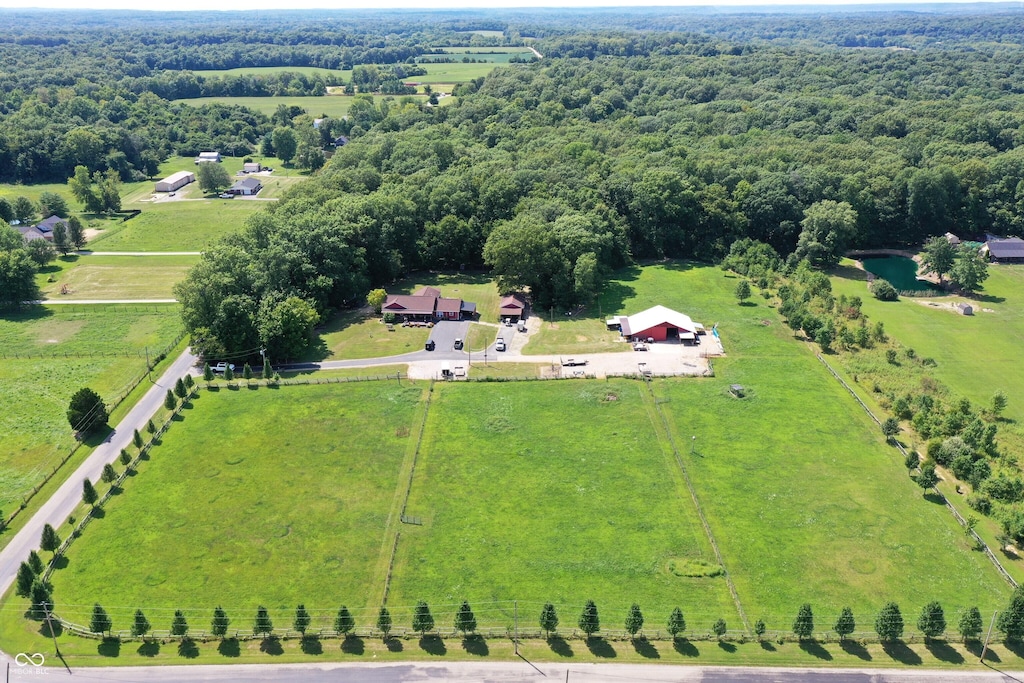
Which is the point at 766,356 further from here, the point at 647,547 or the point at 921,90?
the point at 921,90

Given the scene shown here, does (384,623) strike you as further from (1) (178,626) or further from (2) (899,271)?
(2) (899,271)

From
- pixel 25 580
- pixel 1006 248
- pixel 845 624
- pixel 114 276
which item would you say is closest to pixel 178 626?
pixel 25 580

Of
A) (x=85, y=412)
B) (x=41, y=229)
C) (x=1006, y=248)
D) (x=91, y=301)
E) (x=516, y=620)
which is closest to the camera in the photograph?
(x=516, y=620)

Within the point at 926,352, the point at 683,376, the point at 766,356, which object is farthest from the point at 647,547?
the point at 926,352

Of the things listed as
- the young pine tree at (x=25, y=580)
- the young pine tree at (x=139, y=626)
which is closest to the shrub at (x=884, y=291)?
the young pine tree at (x=139, y=626)

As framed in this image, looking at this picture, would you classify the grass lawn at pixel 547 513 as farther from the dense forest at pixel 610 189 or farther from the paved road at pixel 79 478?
the dense forest at pixel 610 189

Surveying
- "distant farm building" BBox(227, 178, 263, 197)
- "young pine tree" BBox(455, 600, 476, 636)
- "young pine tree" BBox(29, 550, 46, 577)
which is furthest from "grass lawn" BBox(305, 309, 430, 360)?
"distant farm building" BBox(227, 178, 263, 197)

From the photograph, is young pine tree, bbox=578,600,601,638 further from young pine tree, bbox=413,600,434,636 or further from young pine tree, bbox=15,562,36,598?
young pine tree, bbox=15,562,36,598
